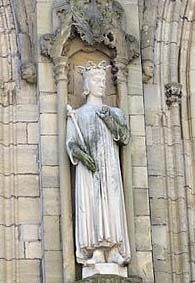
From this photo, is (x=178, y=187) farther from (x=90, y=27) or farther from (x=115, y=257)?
(x=90, y=27)

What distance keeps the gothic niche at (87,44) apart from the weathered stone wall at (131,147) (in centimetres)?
6

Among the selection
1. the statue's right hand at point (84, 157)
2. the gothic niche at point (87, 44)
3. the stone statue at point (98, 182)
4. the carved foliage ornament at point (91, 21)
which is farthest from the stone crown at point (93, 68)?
the statue's right hand at point (84, 157)

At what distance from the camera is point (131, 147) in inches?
518

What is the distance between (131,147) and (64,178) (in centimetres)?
86

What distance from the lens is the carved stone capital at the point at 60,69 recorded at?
13.2m

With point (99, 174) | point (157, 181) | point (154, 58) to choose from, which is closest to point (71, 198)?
point (99, 174)

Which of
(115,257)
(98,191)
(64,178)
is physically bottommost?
(115,257)

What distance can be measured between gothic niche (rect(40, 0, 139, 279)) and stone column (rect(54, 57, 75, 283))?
126 mm

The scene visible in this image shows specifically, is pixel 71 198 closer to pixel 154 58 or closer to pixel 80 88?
pixel 80 88

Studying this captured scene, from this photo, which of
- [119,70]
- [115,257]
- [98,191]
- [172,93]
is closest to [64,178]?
[98,191]

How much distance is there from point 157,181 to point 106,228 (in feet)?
4.77

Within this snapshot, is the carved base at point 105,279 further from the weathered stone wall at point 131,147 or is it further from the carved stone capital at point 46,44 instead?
the carved stone capital at point 46,44

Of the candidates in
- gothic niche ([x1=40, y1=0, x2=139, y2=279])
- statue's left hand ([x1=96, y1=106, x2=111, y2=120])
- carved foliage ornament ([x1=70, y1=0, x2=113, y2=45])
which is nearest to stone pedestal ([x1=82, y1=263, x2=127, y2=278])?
statue's left hand ([x1=96, y1=106, x2=111, y2=120])

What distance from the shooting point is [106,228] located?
12.3 metres
